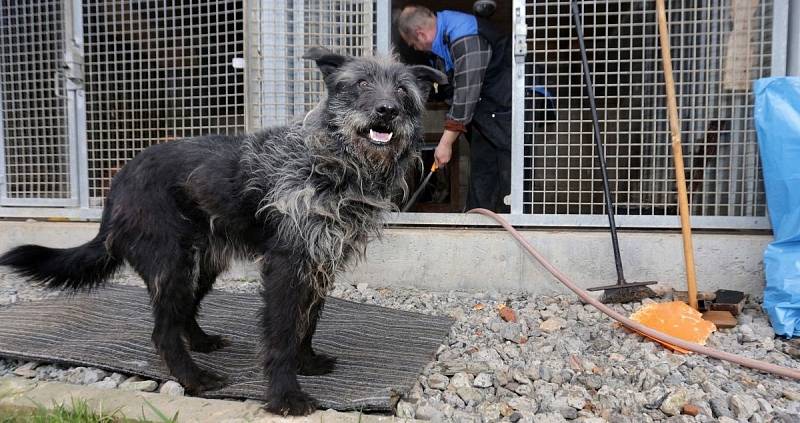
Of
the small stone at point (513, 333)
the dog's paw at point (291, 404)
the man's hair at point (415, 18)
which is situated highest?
the man's hair at point (415, 18)

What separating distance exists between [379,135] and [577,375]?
5.22ft

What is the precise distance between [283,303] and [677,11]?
11.8 ft

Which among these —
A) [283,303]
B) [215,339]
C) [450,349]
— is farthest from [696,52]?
[215,339]

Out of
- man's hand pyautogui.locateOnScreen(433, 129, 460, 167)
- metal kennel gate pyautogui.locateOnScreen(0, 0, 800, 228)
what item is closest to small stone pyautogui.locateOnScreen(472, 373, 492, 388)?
metal kennel gate pyautogui.locateOnScreen(0, 0, 800, 228)

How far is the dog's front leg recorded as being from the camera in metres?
2.20

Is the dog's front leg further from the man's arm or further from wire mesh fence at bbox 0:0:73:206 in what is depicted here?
wire mesh fence at bbox 0:0:73:206

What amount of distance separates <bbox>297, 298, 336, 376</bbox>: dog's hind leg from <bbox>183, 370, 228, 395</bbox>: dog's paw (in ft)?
1.27

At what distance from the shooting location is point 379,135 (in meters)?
2.28

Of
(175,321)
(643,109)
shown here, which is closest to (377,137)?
(175,321)

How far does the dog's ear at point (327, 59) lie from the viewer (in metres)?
2.43

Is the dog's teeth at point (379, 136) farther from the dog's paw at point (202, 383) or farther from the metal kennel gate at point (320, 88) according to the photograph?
the metal kennel gate at point (320, 88)

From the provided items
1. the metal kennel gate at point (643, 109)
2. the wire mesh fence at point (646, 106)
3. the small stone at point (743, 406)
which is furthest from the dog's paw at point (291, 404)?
the wire mesh fence at point (646, 106)

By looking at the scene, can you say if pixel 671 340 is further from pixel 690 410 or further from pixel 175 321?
pixel 175 321

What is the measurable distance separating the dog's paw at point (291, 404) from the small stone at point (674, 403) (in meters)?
1.55
